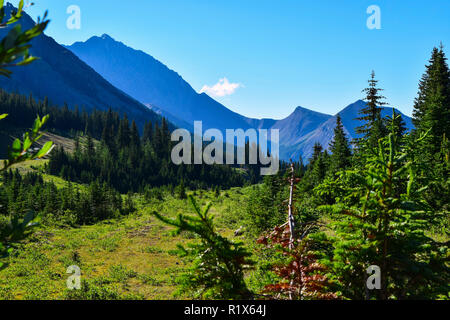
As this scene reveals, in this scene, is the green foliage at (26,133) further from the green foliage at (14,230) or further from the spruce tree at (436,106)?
the spruce tree at (436,106)

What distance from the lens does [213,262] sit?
3400 mm

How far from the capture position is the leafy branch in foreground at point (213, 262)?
10.2ft

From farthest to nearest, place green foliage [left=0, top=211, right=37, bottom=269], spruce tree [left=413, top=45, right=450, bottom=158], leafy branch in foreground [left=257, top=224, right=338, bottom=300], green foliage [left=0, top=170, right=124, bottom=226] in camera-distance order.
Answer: green foliage [left=0, top=170, right=124, bottom=226]
spruce tree [left=413, top=45, right=450, bottom=158]
leafy branch in foreground [left=257, top=224, right=338, bottom=300]
green foliage [left=0, top=211, right=37, bottom=269]

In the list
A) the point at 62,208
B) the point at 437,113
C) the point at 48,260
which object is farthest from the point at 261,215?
the point at 62,208

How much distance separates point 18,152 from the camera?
232 cm

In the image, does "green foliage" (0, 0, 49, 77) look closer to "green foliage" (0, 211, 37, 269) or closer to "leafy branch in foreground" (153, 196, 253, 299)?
"green foliage" (0, 211, 37, 269)

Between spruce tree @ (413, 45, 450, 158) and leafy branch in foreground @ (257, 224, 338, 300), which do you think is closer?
leafy branch in foreground @ (257, 224, 338, 300)

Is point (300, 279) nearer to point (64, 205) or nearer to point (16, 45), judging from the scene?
point (16, 45)

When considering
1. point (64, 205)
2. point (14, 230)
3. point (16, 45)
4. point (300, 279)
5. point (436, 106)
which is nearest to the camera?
point (16, 45)

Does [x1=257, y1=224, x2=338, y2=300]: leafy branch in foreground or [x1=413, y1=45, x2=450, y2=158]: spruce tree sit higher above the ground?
[x1=413, y1=45, x2=450, y2=158]: spruce tree

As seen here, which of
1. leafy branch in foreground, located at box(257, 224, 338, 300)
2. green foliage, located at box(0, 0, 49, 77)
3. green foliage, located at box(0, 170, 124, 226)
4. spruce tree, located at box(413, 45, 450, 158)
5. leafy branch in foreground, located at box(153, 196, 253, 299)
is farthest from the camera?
green foliage, located at box(0, 170, 124, 226)

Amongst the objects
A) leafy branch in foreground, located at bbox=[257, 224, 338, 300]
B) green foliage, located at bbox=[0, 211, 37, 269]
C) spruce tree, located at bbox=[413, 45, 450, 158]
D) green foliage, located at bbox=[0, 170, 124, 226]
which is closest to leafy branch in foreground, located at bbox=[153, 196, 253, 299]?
leafy branch in foreground, located at bbox=[257, 224, 338, 300]

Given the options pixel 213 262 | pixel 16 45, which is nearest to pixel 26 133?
pixel 16 45

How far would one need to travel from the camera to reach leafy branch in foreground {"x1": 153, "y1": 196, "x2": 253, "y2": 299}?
3.11 m
